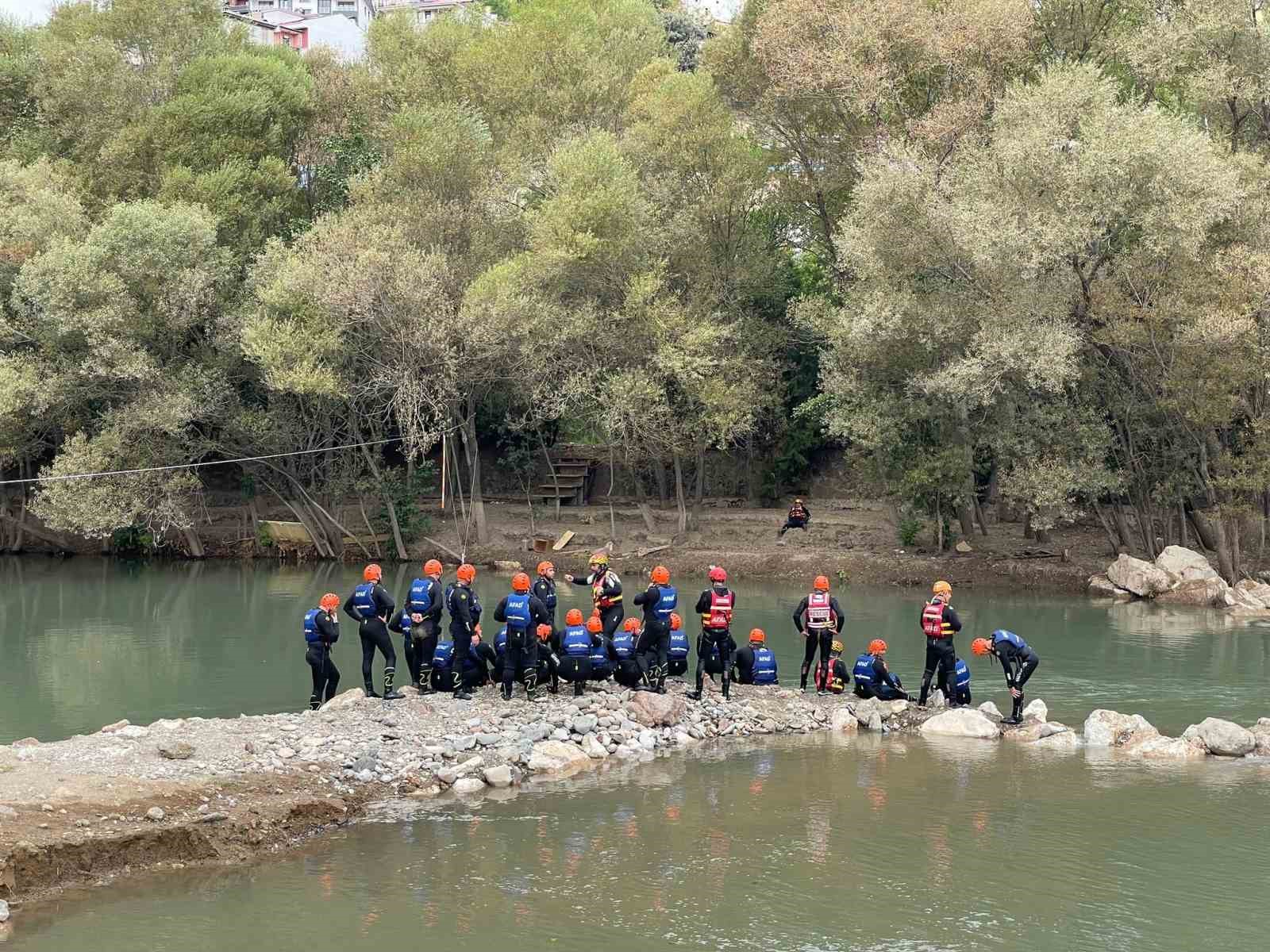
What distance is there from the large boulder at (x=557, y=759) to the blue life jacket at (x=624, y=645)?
2.73m

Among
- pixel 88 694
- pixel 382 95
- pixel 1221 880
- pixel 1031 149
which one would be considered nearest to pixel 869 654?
pixel 1221 880

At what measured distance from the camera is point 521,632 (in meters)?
21.4

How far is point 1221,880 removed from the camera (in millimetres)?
15477

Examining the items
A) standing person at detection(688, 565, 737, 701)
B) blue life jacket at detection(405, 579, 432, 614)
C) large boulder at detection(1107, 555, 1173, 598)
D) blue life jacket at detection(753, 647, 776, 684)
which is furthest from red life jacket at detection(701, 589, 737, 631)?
large boulder at detection(1107, 555, 1173, 598)

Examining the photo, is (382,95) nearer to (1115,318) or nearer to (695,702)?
(1115,318)

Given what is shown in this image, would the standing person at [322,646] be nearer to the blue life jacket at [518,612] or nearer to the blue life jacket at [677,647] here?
the blue life jacket at [518,612]

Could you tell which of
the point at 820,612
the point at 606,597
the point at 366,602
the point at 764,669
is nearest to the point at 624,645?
the point at 606,597

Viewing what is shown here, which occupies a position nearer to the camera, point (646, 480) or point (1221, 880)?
point (1221, 880)

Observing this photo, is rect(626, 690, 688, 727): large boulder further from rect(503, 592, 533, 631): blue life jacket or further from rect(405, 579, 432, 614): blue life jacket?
rect(405, 579, 432, 614): blue life jacket

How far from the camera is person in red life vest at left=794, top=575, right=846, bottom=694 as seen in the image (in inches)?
922

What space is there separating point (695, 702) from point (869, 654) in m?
3.65

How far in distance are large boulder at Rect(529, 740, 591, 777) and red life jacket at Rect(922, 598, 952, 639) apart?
618 cm

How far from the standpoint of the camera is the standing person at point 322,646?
21.3 metres

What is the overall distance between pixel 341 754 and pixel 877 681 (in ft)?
30.8
